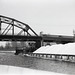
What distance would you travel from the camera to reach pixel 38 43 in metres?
146

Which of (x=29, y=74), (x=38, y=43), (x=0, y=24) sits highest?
(x=0, y=24)

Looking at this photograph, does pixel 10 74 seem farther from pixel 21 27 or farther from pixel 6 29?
pixel 21 27

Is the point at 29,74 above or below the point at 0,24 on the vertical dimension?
below

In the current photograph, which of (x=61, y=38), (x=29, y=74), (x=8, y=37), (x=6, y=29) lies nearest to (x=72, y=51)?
(x=29, y=74)

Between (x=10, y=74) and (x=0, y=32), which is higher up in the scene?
(x=0, y=32)

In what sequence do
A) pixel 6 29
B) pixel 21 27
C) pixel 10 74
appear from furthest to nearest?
pixel 21 27 < pixel 6 29 < pixel 10 74

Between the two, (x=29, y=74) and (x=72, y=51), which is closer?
(x=29, y=74)

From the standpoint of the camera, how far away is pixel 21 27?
507 feet

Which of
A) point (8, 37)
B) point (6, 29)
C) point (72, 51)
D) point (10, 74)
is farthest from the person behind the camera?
point (6, 29)

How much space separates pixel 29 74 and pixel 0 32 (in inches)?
4281

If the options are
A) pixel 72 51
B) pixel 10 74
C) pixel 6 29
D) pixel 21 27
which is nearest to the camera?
pixel 10 74

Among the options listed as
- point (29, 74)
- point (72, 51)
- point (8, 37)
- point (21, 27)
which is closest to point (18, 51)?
point (21, 27)

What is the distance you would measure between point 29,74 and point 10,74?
2.05 meters

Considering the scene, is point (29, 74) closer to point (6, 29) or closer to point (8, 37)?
point (8, 37)
